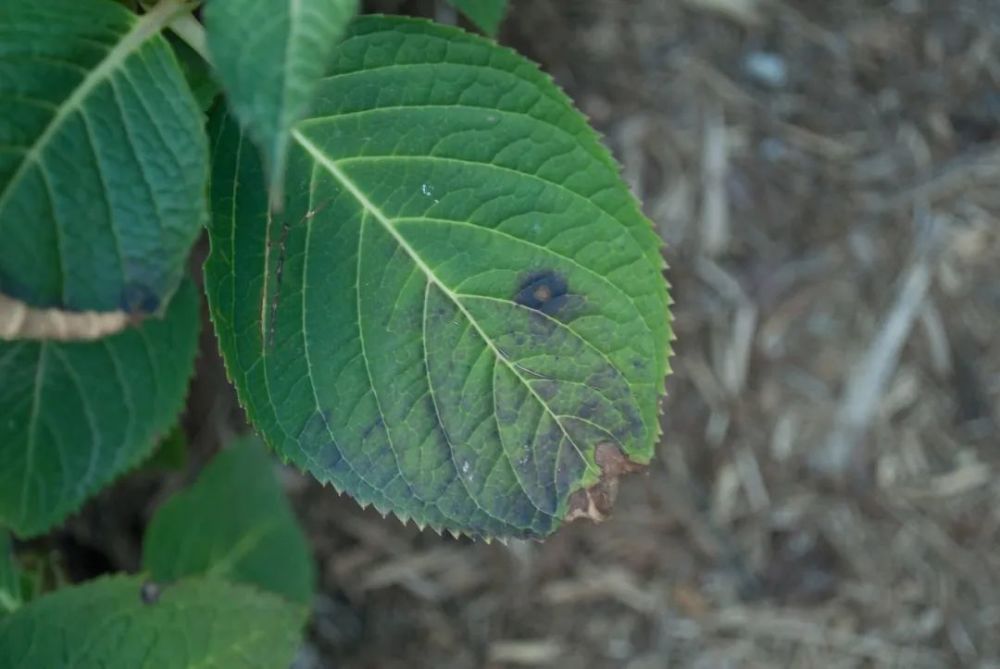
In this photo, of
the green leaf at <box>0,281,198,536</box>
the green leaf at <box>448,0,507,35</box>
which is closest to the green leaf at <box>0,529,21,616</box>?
the green leaf at <box>0,281,198,536</box>

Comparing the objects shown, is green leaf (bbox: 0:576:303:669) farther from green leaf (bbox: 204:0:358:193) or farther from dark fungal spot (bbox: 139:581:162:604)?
green leaf (bbox: 204:0:358:193)

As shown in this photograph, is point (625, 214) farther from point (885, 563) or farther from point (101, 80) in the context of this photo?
point (885, 563)

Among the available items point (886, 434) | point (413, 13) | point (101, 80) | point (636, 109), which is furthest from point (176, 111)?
point (886, 434)

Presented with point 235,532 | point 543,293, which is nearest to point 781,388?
point 235,532

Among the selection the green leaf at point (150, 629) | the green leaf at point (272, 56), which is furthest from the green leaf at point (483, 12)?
the green leaf at point (150, 629)

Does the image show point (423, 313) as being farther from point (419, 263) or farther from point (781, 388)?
point (781, 388)

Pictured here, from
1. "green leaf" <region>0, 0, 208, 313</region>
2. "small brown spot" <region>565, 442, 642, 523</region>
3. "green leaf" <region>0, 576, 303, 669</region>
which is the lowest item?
"green leaf" <region>0, 576, 303, 669</region>
